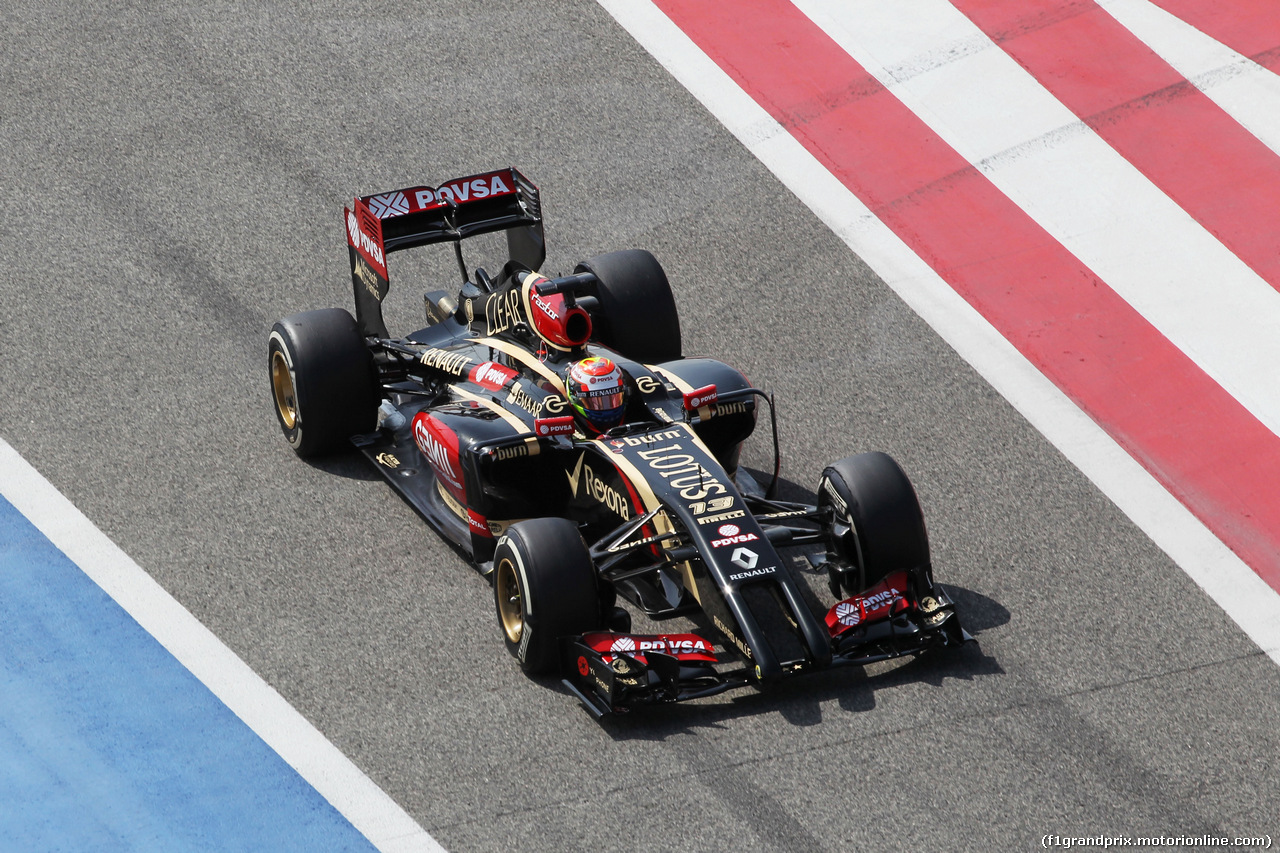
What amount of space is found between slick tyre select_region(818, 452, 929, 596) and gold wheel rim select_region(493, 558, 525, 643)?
5.90 feet

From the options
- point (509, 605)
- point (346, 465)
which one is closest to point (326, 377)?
point (346, 465)

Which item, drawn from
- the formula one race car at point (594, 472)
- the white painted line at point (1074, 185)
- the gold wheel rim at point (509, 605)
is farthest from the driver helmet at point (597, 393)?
the white painted line at point (1074, 185)

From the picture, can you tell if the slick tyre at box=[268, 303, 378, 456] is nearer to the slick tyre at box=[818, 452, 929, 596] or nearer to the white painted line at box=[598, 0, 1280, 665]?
the slick tyre at box=[818, 452, 929, 596]

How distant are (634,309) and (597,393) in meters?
1.66

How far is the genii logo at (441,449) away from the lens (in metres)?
9.27

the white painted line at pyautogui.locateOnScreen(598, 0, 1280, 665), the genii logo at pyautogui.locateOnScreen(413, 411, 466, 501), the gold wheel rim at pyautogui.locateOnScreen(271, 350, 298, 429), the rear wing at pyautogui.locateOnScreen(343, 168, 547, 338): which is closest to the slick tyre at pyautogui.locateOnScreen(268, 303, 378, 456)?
the gold wheel rim at pyautogui.locateOnScreen(271, 350, 298, 429)

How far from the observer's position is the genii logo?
9.27 m

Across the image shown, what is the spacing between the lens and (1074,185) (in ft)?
43.8

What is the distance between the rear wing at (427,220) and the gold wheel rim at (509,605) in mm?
2728

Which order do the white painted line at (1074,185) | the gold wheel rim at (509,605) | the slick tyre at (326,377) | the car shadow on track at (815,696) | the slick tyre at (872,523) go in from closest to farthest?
1. the car shadow on track at (815,696)
2. the gold wheel rim at (509,605)
3. the slick tyre at (872,523)
4. the slick tyre at (326,377)
5. the white painted line at (1074,185)

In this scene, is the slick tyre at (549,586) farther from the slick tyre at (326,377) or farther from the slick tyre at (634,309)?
the slick tyre at (634,309)

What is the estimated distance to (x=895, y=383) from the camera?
1159cm

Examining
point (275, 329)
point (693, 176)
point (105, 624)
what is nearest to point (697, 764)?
point (105, 624)

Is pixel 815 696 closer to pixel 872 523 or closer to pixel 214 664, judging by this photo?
pixel 872 523
